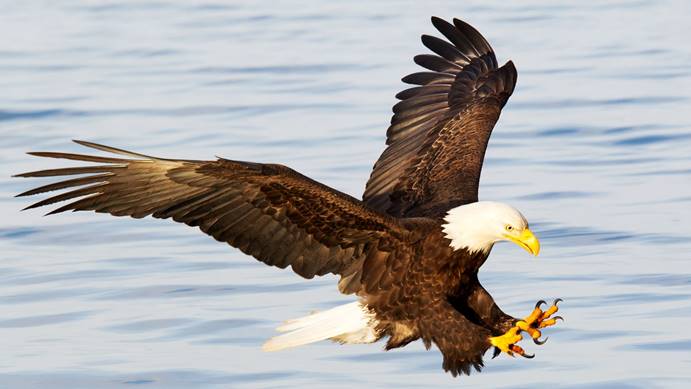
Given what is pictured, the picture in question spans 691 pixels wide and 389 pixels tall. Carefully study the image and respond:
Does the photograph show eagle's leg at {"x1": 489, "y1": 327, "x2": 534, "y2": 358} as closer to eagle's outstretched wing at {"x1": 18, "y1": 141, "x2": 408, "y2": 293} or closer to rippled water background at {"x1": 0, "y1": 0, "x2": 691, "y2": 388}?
rippled water background at {"x1": 0, "y1": 0, "x2": 691, "y2": 388}

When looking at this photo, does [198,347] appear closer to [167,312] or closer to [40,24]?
[167,312]

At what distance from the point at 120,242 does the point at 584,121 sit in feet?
12.8

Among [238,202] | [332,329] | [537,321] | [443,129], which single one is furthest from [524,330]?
[443,129]

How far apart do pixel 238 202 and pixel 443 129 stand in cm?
166

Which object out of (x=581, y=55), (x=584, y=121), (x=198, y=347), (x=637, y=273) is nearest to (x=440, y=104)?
(x=637, y=273)

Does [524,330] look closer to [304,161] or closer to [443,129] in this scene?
[443,129]

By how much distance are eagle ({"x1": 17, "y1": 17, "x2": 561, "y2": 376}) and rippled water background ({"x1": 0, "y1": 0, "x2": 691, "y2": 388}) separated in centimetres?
24

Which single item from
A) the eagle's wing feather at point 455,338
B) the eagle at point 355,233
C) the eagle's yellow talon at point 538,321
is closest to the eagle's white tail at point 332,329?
the eagle at point 355,233

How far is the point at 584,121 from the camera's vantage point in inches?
467

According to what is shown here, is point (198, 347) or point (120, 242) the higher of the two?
point (120, 242)

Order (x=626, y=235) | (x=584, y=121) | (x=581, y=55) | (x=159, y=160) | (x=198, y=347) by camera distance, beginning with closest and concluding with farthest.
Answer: (x=159, y=160) < (x=198, y=347) < (x=626, y=235) < (x=584, y=121) < (x=581, y=55)

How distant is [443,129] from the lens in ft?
26.3

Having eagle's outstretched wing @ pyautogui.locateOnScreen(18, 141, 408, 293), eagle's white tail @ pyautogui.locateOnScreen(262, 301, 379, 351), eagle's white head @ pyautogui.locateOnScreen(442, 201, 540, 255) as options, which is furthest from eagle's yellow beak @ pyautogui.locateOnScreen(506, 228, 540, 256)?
eagle's white tail @ pyautogui.locateOnScreen(262, 301, 379, 351)
